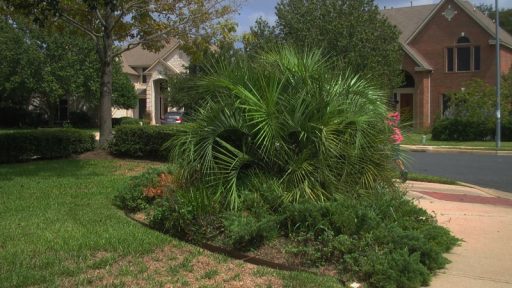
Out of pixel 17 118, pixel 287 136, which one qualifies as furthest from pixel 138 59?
pixel 287 136

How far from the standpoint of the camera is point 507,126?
88.9ft

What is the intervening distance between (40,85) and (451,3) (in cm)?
2665

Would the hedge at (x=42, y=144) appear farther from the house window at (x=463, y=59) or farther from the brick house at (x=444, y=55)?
the house window at (x=463, y=59)

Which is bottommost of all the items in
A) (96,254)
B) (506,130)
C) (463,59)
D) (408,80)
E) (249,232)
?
(96,254)

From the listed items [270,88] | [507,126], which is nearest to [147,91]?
[507,126]

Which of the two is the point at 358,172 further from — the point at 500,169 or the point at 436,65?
the point at 436,65

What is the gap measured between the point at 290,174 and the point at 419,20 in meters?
36.3

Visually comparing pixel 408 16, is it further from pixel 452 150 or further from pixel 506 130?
pixel 452 150

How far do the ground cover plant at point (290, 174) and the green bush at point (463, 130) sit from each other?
A: 71.1 feet

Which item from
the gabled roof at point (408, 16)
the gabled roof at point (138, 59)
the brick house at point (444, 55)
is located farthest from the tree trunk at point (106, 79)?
the gabled roof at point (138, 59)

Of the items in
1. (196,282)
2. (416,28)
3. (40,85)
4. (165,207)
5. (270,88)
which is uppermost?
(416,28)

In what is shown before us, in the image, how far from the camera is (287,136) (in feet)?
23.1

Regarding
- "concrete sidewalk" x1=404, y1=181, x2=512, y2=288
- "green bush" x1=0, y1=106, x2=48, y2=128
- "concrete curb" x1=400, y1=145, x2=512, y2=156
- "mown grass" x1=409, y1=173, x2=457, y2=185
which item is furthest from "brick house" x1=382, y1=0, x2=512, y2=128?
"green bush" x1=0, y1=106, x2=48, y2=128

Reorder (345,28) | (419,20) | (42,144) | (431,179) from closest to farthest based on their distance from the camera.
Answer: (431,179) → (42,144) → (345,28) → (419,20)
